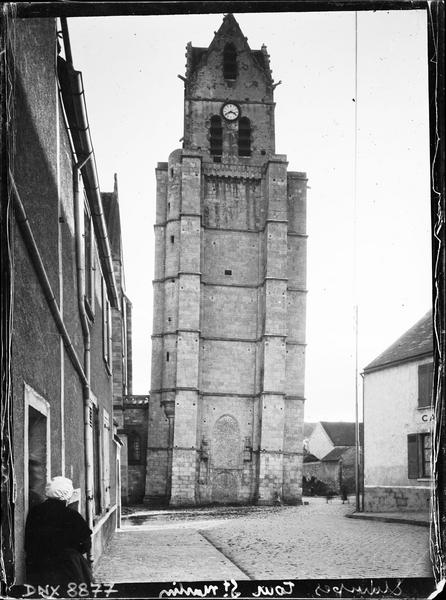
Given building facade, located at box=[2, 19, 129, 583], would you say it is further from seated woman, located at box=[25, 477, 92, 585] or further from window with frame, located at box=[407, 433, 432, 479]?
window with frame, located at box=[407, 433, 432, 479]

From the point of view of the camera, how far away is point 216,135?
3097 centimetres

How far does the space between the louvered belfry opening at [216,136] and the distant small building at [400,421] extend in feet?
57.3

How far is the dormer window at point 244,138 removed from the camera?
25.9 m

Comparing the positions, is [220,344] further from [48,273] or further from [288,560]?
[288,560]

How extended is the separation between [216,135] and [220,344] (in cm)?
1032

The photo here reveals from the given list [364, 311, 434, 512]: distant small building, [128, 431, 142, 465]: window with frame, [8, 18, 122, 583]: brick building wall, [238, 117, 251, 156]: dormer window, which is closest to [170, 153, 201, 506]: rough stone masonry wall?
[128, 431, 142, 465]: window with frame

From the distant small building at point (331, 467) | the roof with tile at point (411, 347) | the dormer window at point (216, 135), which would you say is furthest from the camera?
the distant small building at point (331, 467)

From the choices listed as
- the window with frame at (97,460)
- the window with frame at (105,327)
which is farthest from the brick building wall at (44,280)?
the window with frame at (105,327)

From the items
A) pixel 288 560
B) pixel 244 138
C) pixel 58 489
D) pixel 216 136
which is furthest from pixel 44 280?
pixel 216 136

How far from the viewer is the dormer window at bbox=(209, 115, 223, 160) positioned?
27975mm

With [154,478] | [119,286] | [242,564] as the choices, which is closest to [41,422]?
[242,564]

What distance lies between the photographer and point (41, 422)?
6766 millimetres

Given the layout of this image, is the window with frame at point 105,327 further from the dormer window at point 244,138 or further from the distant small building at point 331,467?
the distant small building at point 331,467

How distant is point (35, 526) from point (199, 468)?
1420 inches
